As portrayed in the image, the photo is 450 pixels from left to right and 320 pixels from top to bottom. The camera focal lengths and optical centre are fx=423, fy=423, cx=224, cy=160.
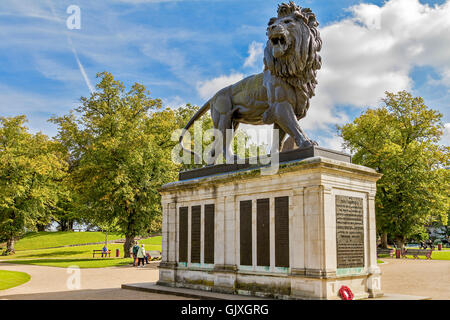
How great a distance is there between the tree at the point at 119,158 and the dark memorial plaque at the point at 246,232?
21304 millimetres

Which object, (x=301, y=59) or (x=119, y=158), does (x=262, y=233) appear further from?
(x=119, y=158)

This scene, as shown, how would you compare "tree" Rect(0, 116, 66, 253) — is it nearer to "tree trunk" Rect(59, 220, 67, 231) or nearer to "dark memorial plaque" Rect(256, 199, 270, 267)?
"tree trunk" Rect(59, 220, 67, 231)

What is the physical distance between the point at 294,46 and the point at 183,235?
6989 mm

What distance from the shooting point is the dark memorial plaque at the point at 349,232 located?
1033cm

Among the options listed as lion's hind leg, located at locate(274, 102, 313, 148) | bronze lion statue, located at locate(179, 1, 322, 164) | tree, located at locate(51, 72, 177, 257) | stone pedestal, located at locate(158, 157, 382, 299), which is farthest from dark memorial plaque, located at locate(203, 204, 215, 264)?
tree, located at locate(51, 72, 177, 257)

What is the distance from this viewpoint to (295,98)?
1191 centimetres

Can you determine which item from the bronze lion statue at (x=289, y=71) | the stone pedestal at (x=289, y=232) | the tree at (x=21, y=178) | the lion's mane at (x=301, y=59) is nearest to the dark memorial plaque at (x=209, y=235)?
the stone pedestal at (x=289, y=232)

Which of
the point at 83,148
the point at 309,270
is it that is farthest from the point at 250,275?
the point at 83,148

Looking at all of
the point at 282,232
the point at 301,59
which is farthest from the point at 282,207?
the point at 301,59

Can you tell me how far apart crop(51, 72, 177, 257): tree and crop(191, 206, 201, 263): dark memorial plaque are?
19156 mm

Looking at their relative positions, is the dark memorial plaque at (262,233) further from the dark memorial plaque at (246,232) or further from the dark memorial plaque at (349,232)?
the dark memorial plaque at (349,232)

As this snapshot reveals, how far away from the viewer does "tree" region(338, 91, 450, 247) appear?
35938mm

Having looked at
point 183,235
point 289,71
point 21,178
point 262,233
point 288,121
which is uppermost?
point 289,71

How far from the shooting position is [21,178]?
43.9 m
